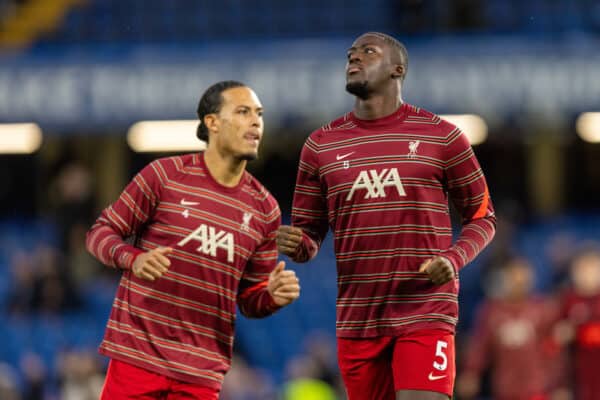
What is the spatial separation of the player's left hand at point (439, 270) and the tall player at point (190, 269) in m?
0.84

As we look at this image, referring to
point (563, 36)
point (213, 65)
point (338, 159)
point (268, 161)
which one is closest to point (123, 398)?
point (338, 159)

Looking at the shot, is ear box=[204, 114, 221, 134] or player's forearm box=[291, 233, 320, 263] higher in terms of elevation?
ear box=[204, 114, 221, 134]

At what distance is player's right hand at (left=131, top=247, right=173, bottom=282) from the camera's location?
18.3 feet

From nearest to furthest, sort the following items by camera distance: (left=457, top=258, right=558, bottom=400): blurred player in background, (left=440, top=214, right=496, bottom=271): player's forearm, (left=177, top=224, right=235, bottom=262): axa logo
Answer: (left=440, top=214, right=496, bottom=271): player's forearm → (left=177, top=224, right=235, bottom=262): axa logo → (left=457, top=258, right=558, bottom=400): blurred player in background

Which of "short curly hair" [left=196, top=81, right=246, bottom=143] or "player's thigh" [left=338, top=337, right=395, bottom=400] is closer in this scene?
"player's thigh" [left=338, top=337, right=395, bottom=400]

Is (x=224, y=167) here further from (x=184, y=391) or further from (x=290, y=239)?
(x=184, y=391)

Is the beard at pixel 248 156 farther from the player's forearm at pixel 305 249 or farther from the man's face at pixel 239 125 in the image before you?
the player's forearm at pixel 305 249

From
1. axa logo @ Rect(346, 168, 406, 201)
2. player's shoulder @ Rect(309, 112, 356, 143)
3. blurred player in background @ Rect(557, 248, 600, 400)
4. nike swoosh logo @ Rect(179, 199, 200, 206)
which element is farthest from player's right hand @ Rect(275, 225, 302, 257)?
blurred player in background @ Rect(557, 248, 600, 400)

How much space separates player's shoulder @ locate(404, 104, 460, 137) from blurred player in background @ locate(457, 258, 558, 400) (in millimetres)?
5439

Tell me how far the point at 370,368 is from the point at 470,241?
0.73 m

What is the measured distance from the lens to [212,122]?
6.38 meters

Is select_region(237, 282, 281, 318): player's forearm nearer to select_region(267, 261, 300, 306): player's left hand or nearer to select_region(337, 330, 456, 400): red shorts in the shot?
select_region(267, 261, 300, 306): player's left hand

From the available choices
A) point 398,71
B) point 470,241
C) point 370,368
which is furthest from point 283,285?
point 398,71

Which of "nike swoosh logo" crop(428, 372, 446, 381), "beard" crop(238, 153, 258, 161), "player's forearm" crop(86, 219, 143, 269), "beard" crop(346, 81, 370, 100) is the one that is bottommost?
"nike swoosh logo" crop(428, 372, 446, 381)
